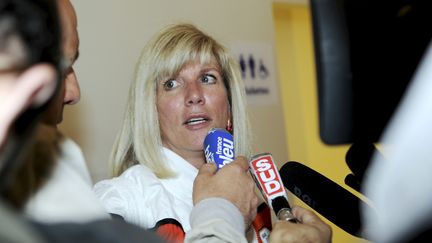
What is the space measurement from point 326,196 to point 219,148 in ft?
1.05

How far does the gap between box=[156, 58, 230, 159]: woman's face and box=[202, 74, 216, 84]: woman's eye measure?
18 millimetres

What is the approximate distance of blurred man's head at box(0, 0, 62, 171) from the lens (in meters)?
0.34

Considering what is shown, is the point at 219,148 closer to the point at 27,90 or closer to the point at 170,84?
the point at 170,84

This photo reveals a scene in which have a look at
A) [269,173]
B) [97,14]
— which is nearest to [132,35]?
[97,14]

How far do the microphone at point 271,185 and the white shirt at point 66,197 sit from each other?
1.68 feet

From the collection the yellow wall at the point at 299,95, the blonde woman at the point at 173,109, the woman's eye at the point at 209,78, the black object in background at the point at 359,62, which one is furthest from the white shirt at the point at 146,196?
the yellow wall at the point at 299,95

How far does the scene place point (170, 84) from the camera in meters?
1.41

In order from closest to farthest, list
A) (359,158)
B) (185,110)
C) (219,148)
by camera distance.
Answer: (359,158)
(219,148)
(185,110)

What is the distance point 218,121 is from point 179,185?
0.73 feet

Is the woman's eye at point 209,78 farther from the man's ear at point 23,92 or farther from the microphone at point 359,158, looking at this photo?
the man's ear at point 23,92

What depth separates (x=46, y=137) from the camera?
44 centimetres

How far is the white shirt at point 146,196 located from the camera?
1.17 meters

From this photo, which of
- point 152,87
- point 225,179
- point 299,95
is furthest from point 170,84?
point 299,95

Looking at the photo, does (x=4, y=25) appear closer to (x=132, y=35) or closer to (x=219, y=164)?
(x=219, y=164)
